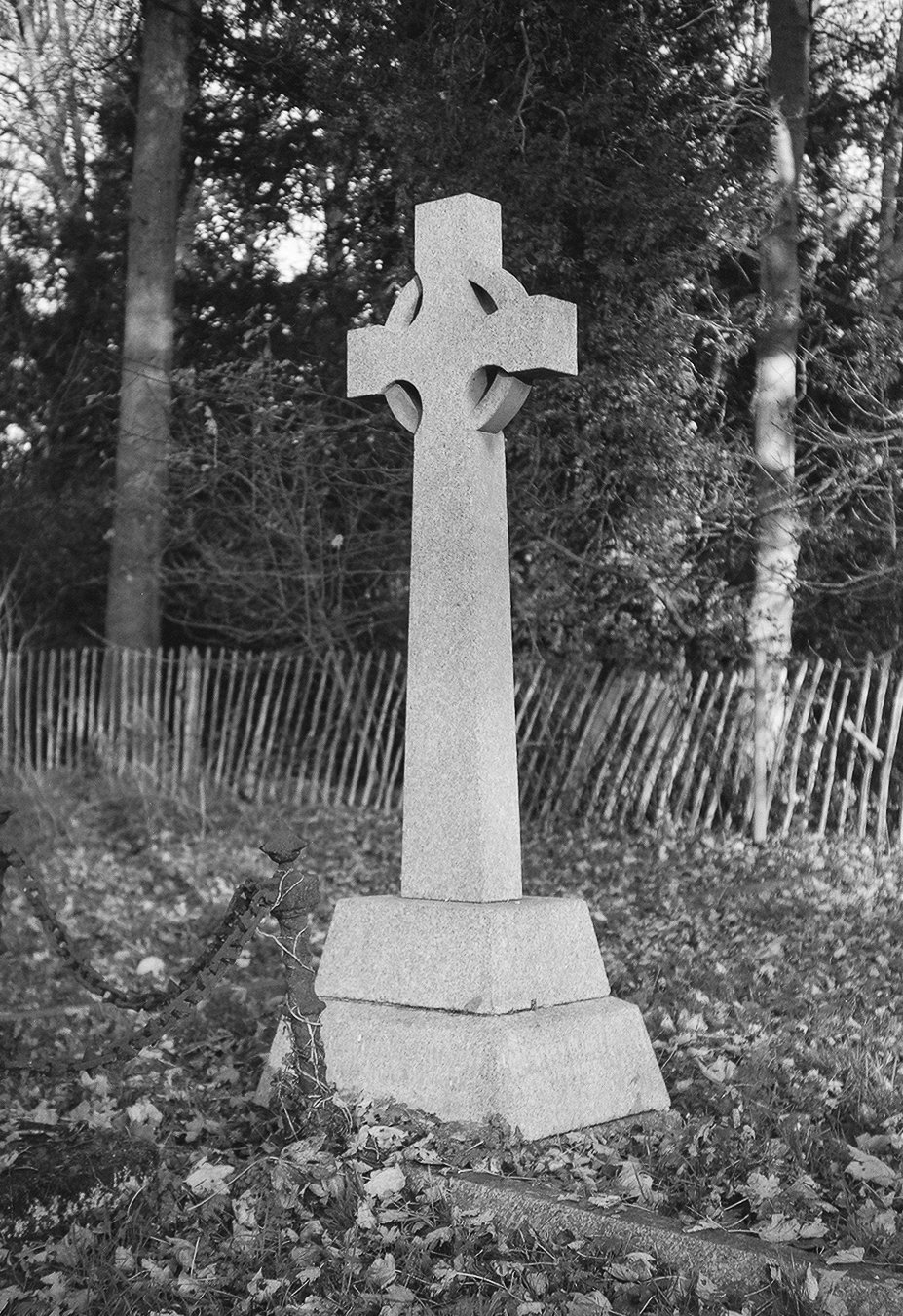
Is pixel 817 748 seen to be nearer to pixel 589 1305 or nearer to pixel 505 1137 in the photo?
pixel 505 1137

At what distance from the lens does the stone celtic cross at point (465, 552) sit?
4723mm

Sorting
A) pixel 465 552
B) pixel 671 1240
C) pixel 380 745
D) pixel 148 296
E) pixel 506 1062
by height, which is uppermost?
pixel 148 296

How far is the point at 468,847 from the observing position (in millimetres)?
4688

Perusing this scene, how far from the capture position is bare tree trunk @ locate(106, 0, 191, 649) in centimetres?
1385

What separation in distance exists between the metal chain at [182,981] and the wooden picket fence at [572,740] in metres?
5.81

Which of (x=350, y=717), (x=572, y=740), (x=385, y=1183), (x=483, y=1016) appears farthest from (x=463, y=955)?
(x=350, y=717)

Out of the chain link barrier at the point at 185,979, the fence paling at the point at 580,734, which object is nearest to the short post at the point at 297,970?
the chain link barrier at the point at 185,979

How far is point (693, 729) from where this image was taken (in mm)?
10422

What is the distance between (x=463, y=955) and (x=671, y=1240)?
45.0 inches

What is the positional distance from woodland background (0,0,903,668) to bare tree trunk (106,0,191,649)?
0.28m

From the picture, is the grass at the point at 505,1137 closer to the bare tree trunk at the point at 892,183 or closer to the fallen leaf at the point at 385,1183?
the fallen leaf at the point at 385,1183

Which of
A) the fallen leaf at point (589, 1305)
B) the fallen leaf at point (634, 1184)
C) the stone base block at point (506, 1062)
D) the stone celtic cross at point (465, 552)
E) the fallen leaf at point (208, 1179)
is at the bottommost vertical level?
the fallen leaf at point (208, 1179)

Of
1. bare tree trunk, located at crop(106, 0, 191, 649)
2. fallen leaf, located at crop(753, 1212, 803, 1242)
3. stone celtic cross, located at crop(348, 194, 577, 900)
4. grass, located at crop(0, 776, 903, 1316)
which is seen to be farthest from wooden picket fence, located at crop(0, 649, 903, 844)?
→ fallen leaf, located at crop(753, 1212, 803, 1242)

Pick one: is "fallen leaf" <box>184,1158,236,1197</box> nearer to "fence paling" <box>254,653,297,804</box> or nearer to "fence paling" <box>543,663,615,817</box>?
"fence paling" <box>543,663,615,817</box>
